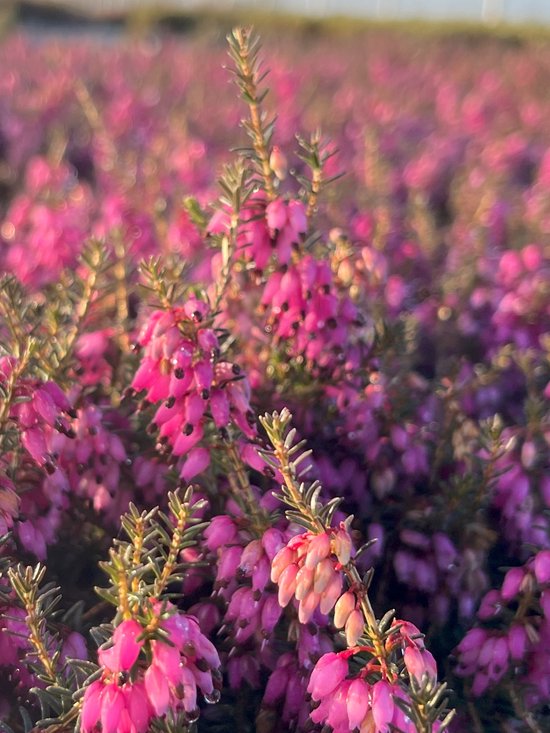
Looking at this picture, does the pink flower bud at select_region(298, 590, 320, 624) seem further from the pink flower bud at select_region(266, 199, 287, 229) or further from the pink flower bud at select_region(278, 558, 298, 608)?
the pink flower bud at select_region(266, 199, 287, 229)

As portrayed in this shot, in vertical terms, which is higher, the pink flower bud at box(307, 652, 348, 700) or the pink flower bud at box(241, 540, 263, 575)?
the pink flower bud at box(241, 540, 263, 575)

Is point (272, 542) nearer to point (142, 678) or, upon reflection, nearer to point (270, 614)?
point (270, 614)

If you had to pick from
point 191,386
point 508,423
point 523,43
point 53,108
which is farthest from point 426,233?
point 523,43

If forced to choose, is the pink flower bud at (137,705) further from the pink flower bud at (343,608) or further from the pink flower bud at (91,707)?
the pink flower bud at (343,608)

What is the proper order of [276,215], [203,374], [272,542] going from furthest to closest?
1. [276,215]
2. [203,374]
3. [272,542]

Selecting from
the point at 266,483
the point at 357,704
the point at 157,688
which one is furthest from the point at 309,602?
the point at 266,483

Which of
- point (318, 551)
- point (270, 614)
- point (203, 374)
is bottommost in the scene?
point (270, 614)

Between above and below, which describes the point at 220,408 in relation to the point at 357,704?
above

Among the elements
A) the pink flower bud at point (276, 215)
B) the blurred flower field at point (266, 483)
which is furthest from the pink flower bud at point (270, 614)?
the pink flower bud at point (276, 215)

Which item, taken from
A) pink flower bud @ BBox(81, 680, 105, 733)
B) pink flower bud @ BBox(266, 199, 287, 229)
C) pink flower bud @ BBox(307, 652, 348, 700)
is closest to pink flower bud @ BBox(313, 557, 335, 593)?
pink flower bud @ BBox(307, 652, 348, 700)
